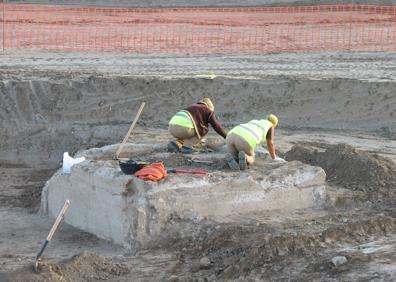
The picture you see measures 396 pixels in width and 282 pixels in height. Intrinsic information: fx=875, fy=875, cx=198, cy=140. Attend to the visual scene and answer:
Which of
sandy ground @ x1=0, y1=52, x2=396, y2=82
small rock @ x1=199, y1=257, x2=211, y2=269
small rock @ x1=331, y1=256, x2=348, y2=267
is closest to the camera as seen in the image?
small rock @ x1=331, y1=256, x2=348, y2=267

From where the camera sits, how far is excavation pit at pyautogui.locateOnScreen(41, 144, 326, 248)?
10.9m

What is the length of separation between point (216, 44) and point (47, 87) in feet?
30.3

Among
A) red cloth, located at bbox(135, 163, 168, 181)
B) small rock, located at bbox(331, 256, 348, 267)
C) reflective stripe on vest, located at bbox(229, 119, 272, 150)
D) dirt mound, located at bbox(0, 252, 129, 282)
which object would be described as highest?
reflective stripe on vest, located at bbox(229, 119, 272, 150)

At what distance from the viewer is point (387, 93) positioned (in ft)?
55.9

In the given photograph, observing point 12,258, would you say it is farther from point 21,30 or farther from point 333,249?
point 21,30

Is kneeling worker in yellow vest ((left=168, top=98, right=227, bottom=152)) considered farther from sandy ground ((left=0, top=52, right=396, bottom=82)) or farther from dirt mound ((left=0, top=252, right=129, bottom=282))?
sandy ground ((left=0, top=52, right=396, bottom=82))

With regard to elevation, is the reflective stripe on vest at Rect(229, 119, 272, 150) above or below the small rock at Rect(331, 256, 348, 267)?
above

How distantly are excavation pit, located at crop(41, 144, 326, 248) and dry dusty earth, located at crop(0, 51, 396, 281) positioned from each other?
0.64ft

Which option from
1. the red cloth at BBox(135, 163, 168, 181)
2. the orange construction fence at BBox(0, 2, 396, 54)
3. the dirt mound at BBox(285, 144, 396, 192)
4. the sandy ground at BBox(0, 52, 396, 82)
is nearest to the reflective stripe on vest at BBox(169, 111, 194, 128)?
the red cloth at BBox(135, 163, 168, 181)

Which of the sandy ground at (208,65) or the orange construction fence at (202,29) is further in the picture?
the orange construction fence at (202,29)

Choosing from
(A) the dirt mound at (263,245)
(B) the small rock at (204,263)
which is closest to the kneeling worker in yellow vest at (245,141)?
(A) the dirt mound at (263,245)

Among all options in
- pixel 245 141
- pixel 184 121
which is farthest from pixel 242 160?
pixel 184 121

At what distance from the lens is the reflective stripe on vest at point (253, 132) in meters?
11.8

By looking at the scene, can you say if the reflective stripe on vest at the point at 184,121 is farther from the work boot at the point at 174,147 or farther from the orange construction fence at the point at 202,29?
the orange construction fence at the point at 202,29
